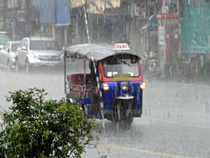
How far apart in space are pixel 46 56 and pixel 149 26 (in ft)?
22.1

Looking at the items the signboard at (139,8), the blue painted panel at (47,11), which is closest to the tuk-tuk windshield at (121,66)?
the signboard at (139,8)

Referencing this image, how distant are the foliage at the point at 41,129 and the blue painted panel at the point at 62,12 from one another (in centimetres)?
3194

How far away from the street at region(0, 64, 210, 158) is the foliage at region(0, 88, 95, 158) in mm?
923

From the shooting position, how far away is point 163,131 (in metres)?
9.49

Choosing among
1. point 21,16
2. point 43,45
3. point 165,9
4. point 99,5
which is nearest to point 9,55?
point 43,45

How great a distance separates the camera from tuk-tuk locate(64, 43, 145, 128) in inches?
371

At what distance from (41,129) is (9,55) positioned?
20906mm

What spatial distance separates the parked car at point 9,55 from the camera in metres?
24.0

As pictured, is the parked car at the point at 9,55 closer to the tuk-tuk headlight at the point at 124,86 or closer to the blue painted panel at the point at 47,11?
the blue painted panel at the point at 47,11

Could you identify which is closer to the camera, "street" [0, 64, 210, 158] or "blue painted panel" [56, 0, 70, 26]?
"street" [0, 64, 210, 158]

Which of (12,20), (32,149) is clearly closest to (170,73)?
(32,149)

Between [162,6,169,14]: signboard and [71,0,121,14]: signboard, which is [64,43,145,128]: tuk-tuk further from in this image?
[71,0,121,14]: signboard

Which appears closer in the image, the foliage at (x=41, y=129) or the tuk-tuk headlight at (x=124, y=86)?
the foliage at (x=41, y=129)

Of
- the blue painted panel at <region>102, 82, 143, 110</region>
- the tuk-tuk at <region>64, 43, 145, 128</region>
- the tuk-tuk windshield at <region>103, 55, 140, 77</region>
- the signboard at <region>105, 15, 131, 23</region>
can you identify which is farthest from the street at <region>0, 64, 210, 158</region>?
the signboard at <region>105, 15, 131, 23</region>
